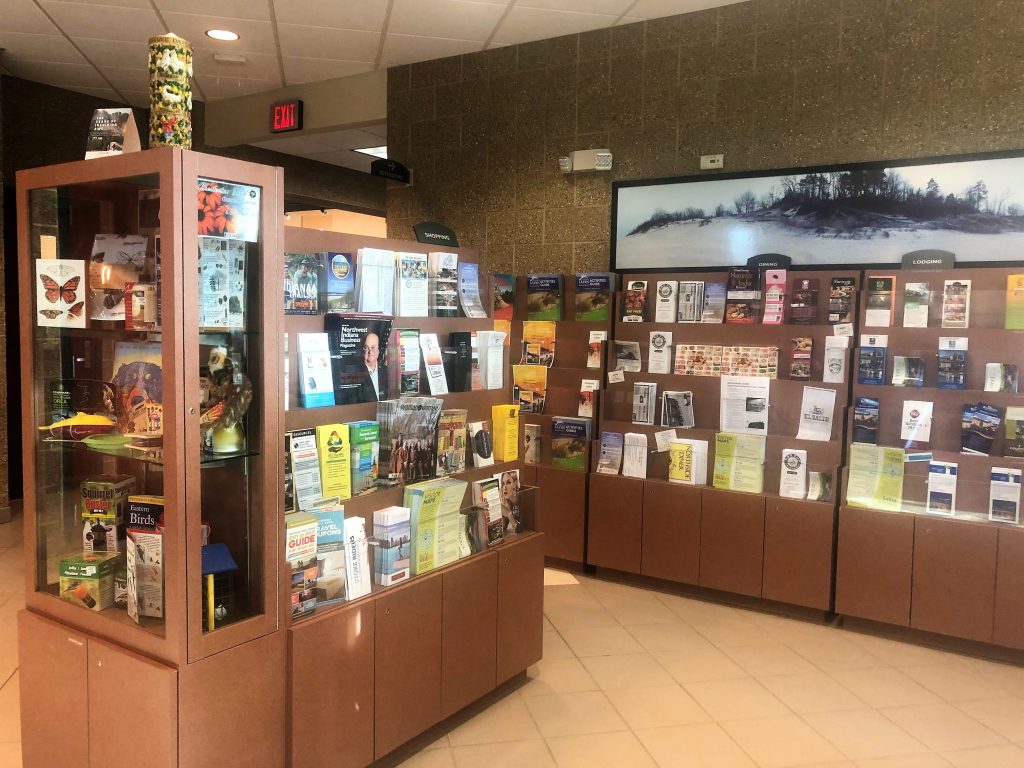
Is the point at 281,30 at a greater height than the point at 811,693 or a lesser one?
greater

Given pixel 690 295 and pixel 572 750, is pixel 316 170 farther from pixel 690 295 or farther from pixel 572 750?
pixel 572 750

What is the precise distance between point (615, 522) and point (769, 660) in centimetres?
139

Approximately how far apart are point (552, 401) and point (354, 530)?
2.85 m

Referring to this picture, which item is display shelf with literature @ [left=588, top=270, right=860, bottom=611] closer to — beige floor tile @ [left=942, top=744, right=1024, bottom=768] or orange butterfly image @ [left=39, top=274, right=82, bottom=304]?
beige floor tile @ [left=942, top=744, right=1024, bottom=768]

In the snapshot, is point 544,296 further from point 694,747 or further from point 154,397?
point 154,397

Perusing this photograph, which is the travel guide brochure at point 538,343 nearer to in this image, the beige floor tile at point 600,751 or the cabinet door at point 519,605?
the cabinet door at point 519,605

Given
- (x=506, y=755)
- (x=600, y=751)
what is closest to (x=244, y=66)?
(x=506, y=755)

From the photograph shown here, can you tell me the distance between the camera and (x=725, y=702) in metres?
3.52

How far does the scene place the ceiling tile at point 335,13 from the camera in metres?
5.14

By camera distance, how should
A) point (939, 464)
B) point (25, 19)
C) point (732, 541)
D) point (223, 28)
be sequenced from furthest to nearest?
point (223, 28) → point (25, 19) → point (732, 541) → point (939, 464)

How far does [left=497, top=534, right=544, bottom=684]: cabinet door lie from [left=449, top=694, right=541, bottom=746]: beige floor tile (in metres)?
0.13

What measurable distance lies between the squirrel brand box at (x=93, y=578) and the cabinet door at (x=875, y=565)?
3709 millimetres

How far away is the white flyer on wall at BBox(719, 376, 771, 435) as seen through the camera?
467 centimetres

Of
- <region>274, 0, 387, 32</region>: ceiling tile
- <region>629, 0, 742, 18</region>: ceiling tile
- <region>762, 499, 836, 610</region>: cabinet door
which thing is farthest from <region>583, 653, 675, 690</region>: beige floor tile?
<region>274, 0, 387, 32</region>: ceiling tile
